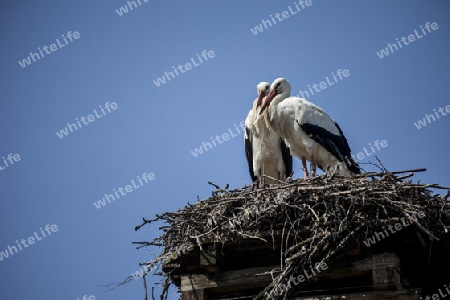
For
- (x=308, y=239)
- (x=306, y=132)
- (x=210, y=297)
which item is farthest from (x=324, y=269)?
(x=306, y=132)

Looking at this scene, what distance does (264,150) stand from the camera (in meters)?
7.52

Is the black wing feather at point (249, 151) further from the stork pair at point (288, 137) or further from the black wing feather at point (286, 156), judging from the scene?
the black wing feather at point (286, 156)

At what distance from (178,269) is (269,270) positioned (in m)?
0.69

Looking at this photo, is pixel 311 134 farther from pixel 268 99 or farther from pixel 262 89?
pixel 262 89

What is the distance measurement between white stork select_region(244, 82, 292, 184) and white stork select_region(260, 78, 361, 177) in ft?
0.50

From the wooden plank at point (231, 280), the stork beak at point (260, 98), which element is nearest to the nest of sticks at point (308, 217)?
the wooden plank at point (231, 280)

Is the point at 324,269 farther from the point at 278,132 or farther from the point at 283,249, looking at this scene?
the point at 278,132

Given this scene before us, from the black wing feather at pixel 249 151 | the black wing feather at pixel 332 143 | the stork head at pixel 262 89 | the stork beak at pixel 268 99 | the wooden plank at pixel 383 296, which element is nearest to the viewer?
the wooden plank at pixel 383 296

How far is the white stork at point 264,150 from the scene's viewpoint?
24.6 feet

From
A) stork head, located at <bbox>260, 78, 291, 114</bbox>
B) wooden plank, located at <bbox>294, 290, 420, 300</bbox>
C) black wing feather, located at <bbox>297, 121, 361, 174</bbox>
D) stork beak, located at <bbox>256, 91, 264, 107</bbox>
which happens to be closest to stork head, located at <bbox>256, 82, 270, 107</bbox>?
stork beak, located at <bbox>256, 91, 264, 107</bbox>

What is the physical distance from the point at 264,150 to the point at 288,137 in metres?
0.36

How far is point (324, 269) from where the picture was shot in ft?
14.5

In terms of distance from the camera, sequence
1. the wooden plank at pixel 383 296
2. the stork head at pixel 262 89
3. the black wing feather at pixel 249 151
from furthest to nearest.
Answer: the stork head at pixel 262 89 → the black wing feather at pixel 249 151 → the wooden plank at pixel 383 296

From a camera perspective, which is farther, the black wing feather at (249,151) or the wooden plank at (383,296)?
the black wing feather at (249,151)
